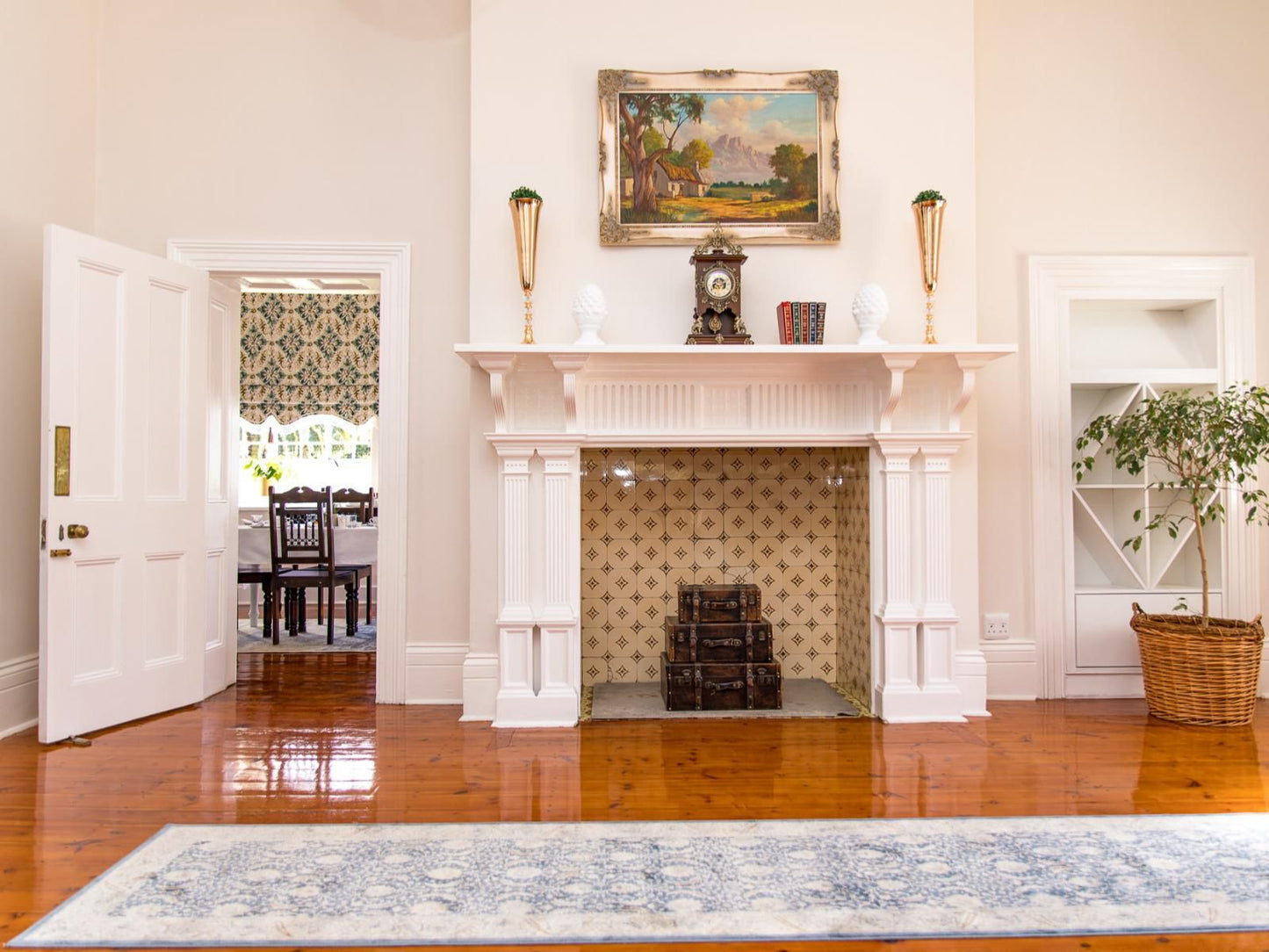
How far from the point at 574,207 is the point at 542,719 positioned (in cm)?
223

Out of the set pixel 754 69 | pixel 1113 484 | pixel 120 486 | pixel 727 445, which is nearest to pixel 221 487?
pixel 120 486

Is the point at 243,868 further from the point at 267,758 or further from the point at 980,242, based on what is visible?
the point at 980,242

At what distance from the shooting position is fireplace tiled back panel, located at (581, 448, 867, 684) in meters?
4.36

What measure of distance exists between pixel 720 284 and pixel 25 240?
2983 millimetres

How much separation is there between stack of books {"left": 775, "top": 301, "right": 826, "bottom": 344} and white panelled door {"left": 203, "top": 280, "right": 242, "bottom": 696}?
2.75m

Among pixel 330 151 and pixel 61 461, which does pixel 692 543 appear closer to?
pixel 330 151

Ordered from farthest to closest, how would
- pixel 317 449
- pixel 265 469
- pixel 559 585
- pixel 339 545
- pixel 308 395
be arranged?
pixel 317 449 < pixel 308 395 < pixel 265 469 < pixel 339 545 < pixel 559 585

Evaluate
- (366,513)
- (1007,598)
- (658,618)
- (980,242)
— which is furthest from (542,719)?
(366,513)

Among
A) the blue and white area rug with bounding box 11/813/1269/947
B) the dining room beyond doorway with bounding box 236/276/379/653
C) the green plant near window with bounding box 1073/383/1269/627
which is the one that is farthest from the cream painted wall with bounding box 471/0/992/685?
the dining room beyond doorway with bounding box 236/276/379/653

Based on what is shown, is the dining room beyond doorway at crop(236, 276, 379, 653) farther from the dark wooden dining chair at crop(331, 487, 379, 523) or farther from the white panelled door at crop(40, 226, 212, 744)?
the white panelled door at crop(40, 226, 212, 744)

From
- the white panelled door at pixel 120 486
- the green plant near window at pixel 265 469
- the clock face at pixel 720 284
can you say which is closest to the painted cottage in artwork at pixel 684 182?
the clock face at pixel 720 284

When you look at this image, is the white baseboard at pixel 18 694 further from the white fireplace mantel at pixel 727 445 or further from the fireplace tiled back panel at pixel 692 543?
the fireplace tiled back panel at pixel 692 543

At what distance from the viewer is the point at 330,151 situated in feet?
14.2

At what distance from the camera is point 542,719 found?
375 centimetres
